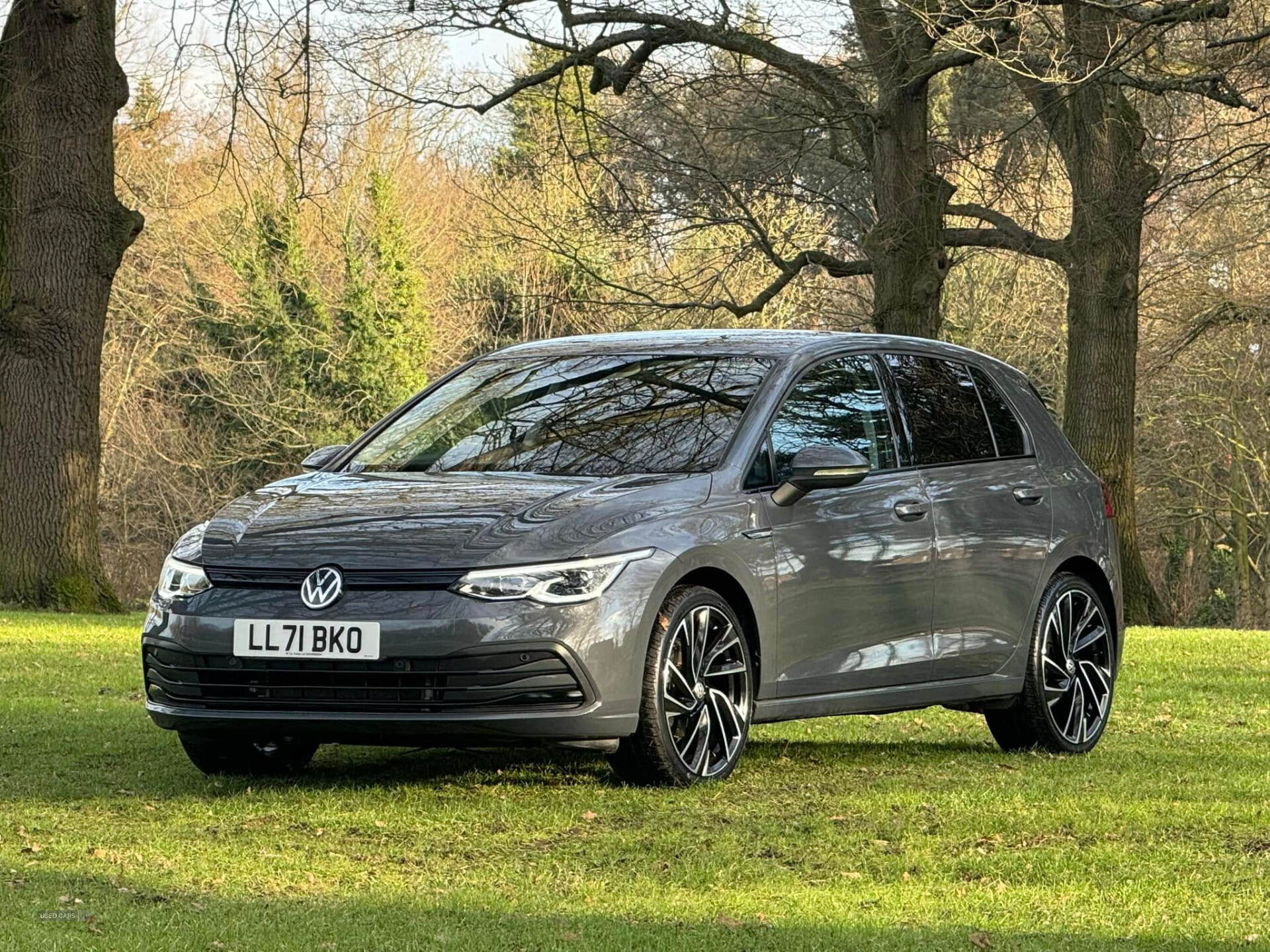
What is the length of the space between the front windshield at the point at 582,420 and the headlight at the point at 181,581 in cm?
108

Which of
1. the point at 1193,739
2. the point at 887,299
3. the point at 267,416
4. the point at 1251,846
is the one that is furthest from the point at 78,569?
the point at 267,416

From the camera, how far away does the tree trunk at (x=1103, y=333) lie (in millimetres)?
21938

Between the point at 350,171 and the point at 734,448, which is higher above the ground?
the point at 350,171

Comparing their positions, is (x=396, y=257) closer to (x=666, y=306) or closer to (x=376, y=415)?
(x=376, y=415)

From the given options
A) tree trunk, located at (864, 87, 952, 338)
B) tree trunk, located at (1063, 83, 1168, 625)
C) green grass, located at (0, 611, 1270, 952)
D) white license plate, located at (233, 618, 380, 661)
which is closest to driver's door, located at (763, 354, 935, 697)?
green grass, located at (0, 611, 1270, 952)

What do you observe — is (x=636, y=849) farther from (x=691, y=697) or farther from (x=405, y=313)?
(x=405, y=313)

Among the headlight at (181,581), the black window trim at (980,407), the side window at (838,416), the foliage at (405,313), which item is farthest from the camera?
the foliage at (405,313)

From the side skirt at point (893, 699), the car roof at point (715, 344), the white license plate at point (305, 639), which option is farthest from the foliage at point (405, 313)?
the white license plate at point (305, 639)

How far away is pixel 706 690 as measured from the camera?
24.2 feet

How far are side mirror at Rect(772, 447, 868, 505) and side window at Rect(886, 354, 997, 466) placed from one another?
0.93 m

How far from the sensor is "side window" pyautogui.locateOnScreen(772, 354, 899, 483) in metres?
8.06

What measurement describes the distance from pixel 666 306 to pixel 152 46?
39.4ft

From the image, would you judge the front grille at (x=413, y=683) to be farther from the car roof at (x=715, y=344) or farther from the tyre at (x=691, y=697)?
the car roof at (x=715, y=344)

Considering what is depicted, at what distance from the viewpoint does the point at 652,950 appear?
4.76 metres
